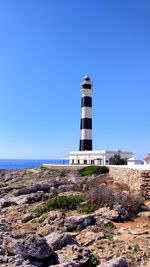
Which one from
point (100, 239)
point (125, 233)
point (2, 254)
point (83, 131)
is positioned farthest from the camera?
point (83, 131)

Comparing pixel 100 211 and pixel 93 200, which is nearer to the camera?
pixel 100 211

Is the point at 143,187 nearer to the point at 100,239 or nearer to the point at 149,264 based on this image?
the point at 100,239

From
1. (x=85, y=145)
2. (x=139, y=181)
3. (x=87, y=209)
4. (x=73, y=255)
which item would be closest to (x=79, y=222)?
(x=87, y=209)

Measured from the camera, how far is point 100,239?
398 inches

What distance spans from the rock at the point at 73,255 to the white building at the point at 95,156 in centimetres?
4053

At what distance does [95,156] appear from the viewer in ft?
163

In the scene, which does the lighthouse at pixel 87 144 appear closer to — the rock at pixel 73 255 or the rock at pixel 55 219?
the rock at pixel 55 219

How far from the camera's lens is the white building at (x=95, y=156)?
49500mm

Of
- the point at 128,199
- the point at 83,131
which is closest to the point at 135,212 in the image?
the point at 128,199

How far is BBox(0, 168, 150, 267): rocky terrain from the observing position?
802 centimetres

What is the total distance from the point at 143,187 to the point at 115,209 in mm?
5013

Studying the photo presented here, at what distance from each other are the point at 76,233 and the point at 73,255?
259 cm

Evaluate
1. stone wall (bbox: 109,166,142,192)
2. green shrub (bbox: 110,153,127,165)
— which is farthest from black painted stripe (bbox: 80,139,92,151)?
stone wall (bbox: 109,166,142,192)

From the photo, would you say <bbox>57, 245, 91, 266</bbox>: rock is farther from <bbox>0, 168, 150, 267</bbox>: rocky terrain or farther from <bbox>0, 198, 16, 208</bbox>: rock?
<bbox>0, 198, 16, 208</bbox>: rock
